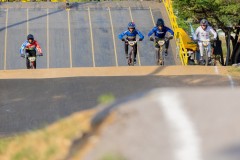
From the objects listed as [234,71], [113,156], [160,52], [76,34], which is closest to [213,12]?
[76,34]

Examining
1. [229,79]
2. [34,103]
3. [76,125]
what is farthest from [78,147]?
[229,79]

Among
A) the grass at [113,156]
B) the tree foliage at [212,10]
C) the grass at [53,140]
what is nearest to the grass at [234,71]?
the grass at [53,140]

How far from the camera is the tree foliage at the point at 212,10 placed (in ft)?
95.1

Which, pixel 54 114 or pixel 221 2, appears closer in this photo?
pixel 54 114

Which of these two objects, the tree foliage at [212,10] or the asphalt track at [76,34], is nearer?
the asphalt track at [76,34]

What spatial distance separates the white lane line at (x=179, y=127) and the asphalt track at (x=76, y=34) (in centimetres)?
2298

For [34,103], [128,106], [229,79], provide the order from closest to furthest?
[128,106], [34,103], [229,79]

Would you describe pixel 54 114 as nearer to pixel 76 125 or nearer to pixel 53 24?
pixel 76 125

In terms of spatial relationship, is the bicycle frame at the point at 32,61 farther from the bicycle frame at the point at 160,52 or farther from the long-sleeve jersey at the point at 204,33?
the long-sleeve jersey at the point at 204,33

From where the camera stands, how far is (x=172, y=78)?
598 inches

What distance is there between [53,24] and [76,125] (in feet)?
84.3

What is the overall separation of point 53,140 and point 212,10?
2657cm

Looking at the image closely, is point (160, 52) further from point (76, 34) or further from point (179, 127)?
point (179, 127)

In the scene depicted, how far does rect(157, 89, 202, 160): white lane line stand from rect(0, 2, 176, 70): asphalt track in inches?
905
